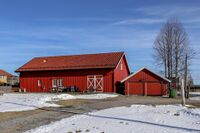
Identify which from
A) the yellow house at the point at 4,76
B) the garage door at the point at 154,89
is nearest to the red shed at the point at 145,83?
the garage door at the point at 154,89

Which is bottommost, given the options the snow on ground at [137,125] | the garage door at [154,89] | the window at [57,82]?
the snow on ground at [137,125]

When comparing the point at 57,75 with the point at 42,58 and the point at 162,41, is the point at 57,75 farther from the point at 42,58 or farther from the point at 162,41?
the point at 162,41

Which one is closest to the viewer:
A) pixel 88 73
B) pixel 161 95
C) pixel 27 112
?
pixel 27 112

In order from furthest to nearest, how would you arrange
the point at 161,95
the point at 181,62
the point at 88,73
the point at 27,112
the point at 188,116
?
the point at 181,62
the point at 88,73
the point at 161,95
the point at 27,112
the point at 188,116

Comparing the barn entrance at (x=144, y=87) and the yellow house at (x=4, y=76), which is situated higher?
the yellow house at (x=4, y=76)

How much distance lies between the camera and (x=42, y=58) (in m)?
56.7

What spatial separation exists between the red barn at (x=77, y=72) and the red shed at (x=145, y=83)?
7.15 feet

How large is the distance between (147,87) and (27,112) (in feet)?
84.4

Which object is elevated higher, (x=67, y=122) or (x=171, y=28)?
(x=171, y=28)

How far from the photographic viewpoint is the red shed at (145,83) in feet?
145

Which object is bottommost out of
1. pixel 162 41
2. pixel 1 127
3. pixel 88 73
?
pixel 1 127

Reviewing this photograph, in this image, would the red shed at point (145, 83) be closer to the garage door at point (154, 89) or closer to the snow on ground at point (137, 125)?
the garage door at point (154, 89)

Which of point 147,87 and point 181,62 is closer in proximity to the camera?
point 147,87

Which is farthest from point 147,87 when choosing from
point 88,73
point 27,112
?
point 27,112
